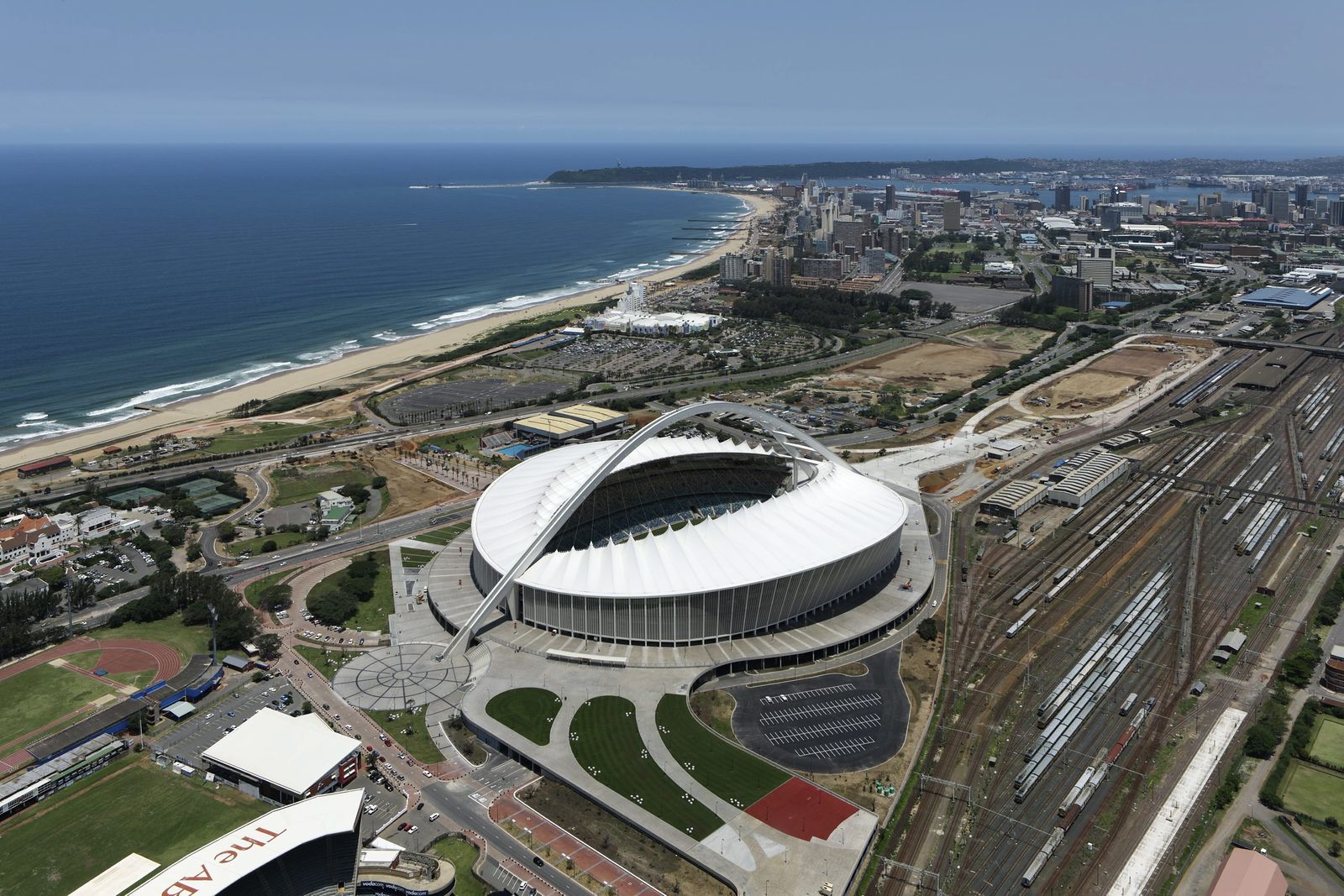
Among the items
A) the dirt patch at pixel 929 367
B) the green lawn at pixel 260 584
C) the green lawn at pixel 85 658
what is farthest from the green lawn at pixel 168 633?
the dirt patch at pixel 929 367

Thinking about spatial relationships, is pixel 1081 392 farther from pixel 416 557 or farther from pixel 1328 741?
pixel 416 557

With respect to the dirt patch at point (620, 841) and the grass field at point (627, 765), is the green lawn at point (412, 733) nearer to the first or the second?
the dirt patch at point (620, 841)

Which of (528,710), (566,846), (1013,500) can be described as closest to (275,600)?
(528,710)

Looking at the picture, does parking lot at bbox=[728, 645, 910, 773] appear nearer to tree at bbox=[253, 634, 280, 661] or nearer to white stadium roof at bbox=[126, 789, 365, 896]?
white stadium roof at bbox=[126, 789, 365, 896]

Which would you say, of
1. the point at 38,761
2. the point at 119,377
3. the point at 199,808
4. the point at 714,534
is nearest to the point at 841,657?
the point at 714,534

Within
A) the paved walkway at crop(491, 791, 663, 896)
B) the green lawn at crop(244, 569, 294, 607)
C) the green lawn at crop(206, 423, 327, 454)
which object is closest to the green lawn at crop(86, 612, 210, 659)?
the green lawn at crop(244, 569, 294, 607)

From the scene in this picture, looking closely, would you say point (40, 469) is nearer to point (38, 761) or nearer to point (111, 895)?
point (38, 761)
